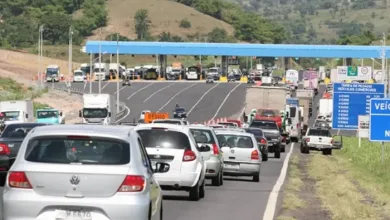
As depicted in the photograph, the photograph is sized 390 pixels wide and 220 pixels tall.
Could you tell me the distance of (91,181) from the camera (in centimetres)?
1302

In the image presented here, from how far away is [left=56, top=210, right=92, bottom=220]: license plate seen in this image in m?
13.1

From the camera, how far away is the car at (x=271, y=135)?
54.7m

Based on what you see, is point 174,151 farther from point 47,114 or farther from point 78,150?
point 47,114

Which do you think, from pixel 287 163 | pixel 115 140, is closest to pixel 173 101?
pixel 287 163

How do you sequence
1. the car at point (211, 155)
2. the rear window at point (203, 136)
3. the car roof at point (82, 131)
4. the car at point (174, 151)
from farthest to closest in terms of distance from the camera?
the rear window at point (203, 136), the car at point (211, 155), the car at point (174, 151), the car roof at point (82, 131)

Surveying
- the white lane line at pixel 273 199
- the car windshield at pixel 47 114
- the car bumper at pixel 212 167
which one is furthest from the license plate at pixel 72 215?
the car windshield at pixel 47 114

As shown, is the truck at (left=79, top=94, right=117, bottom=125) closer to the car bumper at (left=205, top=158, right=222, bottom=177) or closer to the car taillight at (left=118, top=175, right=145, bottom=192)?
the car bumper at (left=205, top=158, right=222, bottom=177)

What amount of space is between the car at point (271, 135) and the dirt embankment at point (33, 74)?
92.5 feet

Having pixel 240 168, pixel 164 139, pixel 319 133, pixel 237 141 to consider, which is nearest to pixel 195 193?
pixel 164 139

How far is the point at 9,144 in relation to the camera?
27438 mm

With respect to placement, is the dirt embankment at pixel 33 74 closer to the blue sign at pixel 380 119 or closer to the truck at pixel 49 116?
the truck at pixel 49 116

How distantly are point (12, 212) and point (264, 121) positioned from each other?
48011 mm

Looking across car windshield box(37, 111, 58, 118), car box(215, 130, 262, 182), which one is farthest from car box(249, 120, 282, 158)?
car box(215, 130, 262, 182)

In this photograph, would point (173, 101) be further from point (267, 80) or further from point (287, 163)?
point (287, 163)
